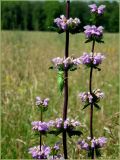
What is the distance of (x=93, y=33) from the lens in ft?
6.86

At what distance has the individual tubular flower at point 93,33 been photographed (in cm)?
208

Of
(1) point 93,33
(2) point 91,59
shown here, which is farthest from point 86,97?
(1) point 93,33

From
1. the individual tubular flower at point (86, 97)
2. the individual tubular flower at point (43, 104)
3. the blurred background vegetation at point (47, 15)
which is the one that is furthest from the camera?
the blurred background vegetation at point (47, 15)

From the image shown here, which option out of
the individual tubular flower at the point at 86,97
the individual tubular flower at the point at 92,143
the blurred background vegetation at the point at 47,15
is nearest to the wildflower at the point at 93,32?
the blurred background vegetation at the point at 47,15

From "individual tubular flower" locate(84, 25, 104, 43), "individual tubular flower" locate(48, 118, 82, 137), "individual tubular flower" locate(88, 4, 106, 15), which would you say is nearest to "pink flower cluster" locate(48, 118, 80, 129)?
"individual tubular flower" locate(48, 118, 82, 137)

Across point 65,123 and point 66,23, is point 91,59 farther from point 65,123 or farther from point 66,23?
point 65,123

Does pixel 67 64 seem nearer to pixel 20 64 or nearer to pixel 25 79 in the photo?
pixel 25 79

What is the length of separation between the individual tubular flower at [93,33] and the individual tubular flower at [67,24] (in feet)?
0.22

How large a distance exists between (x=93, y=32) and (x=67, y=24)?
0.15 m

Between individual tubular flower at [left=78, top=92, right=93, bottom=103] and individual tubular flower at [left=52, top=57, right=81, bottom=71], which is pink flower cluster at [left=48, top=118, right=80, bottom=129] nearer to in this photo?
individual tubular flower at [left=78, top=92, right=93, bottom=103]

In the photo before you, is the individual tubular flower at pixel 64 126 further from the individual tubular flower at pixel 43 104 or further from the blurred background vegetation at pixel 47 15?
the blurred background vegetation at pixel 47 15

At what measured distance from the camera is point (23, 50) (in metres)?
8.35

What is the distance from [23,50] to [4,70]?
2268 mm

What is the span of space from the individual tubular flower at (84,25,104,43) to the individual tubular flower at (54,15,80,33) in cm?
7
